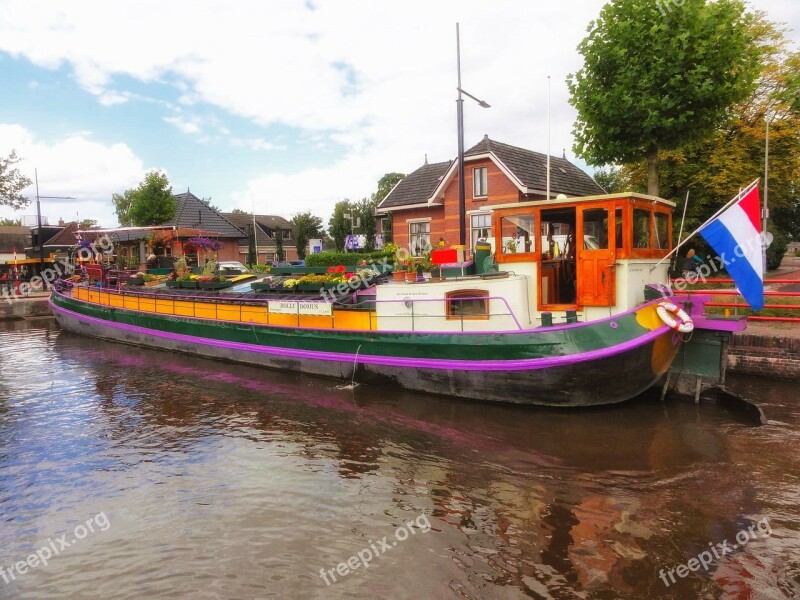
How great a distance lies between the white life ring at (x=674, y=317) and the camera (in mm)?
7868

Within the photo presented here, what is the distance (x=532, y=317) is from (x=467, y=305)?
3.90 ft

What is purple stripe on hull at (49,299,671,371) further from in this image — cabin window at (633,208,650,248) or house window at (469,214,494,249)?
house window at (469,214,494,249)

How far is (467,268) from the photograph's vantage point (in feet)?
34.4

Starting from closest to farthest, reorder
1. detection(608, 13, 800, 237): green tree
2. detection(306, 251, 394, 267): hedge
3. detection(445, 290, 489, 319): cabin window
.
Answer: detection(445, 290, 489, 319): cabin window
detection(608, 13, 800, 237): green tree
detection(306, 251, 394, 267): hedge

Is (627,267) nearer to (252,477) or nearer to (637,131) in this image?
(252,477)

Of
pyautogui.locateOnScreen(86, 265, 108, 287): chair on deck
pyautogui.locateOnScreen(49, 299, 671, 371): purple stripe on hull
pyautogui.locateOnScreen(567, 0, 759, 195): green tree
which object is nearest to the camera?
pyautogui.locateOnScreen(49, 299, 671, 371): purple stripe on hull

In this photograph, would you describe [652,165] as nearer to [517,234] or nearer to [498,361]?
[517,234]

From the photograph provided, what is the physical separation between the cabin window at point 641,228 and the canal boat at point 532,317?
0.02m

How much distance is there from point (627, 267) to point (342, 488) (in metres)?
5.57

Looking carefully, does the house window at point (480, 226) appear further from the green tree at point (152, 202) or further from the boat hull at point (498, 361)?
the green tree at point (152, 202)

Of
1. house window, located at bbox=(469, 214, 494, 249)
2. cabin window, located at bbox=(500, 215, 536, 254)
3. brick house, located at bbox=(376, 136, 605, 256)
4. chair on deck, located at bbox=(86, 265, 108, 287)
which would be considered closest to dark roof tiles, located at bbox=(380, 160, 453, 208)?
brick house, located at bbox=(376, 136, 605, 256)

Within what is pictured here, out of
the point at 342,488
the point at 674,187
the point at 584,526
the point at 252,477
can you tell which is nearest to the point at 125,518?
the point at 252,477

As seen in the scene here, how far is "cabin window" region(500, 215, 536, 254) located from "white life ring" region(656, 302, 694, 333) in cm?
232

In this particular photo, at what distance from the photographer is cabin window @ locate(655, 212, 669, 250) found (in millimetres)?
9305
